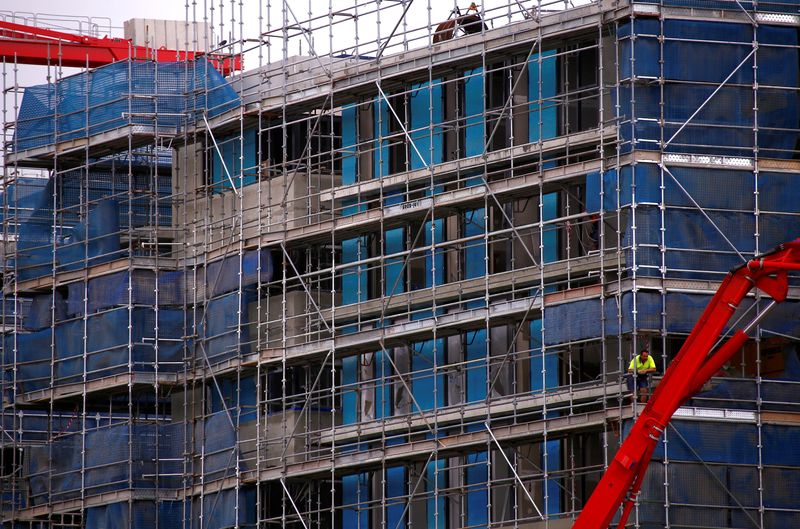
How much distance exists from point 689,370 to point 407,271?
11.4m

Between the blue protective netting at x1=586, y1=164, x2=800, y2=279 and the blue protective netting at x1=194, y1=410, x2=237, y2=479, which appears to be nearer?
the blue protective netting at x1=586, y1=164, x2=800, y2=279

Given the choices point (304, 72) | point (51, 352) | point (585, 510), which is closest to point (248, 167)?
point (304, 72)

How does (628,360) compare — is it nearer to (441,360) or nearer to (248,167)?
(441,360)

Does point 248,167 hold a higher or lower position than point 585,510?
higher

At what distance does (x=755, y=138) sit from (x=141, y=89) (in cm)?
1898

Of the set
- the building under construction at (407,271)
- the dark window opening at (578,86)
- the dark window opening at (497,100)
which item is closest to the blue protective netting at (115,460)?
the building under construction at (407,271)

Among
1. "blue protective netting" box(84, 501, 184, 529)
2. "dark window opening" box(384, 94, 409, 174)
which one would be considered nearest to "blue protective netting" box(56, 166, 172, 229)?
"blue protective netting" box(84, 501, 184, 529)

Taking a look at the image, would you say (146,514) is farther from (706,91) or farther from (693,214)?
(706,91)

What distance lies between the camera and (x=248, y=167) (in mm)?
60625

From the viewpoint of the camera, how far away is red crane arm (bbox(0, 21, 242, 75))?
73.4 meters

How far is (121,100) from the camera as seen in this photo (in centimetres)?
6266

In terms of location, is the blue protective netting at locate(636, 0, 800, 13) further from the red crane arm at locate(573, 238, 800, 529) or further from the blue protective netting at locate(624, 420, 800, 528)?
the blue protective netting at locate(624, 420, 800, 528)

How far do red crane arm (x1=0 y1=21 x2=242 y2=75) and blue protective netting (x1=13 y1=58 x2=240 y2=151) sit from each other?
7454mm

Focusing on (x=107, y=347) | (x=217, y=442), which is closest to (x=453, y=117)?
(x=217, y=442)
